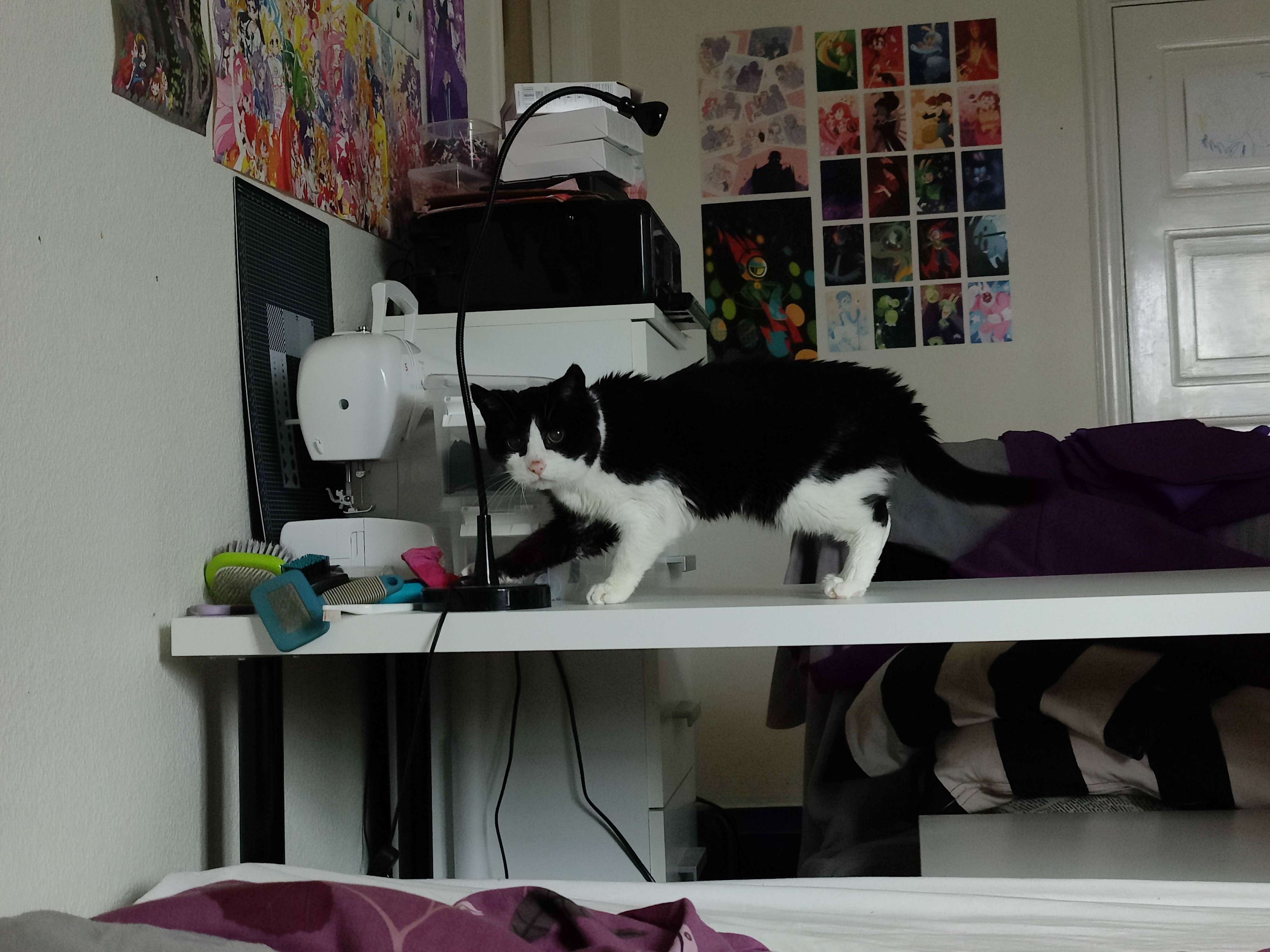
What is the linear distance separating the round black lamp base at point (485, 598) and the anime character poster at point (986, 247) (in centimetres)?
239

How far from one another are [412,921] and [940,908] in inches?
15.4

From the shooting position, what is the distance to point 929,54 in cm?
308

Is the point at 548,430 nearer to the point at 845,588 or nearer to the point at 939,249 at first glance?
the point at 845,588

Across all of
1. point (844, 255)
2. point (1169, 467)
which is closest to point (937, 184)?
point (844, 255)

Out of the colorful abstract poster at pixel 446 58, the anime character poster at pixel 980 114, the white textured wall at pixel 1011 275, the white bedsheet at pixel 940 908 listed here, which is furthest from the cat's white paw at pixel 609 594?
the anime character poster at pixel 980 114

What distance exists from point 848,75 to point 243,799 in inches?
106

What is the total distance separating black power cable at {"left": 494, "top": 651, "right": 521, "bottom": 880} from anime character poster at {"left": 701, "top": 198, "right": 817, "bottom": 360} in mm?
1717

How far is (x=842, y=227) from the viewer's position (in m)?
3.11

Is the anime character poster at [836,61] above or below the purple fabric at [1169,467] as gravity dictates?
above

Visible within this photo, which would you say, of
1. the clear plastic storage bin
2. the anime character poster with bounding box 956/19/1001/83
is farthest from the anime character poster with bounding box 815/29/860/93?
the clear plastic storage bin

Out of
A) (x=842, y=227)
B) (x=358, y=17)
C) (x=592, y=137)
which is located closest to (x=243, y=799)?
(x=592, y=137)

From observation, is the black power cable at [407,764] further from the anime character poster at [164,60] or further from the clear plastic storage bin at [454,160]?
the clear plastic storage bin at [454,160]

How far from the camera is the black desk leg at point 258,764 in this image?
1.03 metres

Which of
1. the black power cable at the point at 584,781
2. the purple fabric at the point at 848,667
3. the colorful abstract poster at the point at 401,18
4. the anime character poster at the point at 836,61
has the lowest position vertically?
the black power cable at the point at 584,781
